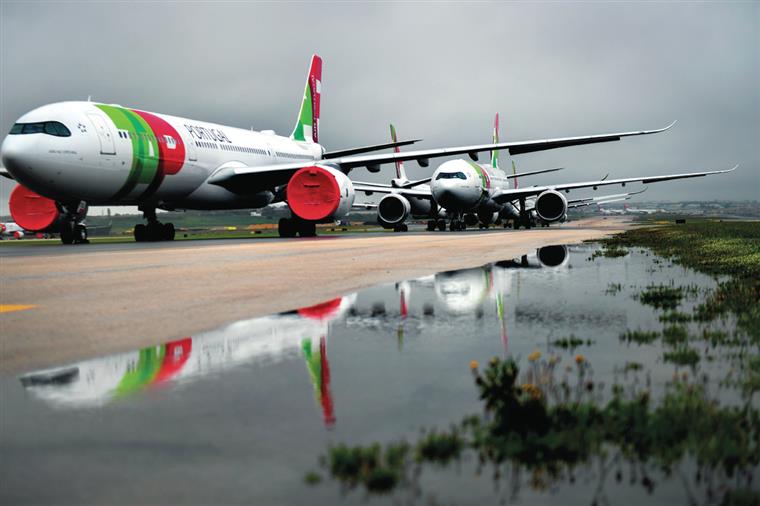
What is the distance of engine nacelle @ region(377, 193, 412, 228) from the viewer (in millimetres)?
38156

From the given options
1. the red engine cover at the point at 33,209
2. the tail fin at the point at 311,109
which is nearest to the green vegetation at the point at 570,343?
the red engine cover at the point at 33,209

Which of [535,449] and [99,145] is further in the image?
[99,145]

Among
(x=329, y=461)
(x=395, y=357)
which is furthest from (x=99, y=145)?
(x=329, y=461)

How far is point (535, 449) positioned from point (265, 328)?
3.19 metres

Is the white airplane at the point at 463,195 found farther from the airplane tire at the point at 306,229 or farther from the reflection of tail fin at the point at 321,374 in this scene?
the reflection of tail fin at the point at 321,374

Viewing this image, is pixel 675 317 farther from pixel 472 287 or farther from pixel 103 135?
pixel 103 135

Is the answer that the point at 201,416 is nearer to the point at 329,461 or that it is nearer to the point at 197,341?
the point at 329,461

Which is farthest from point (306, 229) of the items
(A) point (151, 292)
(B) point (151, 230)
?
(A) point (151, 292)

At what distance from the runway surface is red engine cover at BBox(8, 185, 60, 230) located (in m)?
10.2

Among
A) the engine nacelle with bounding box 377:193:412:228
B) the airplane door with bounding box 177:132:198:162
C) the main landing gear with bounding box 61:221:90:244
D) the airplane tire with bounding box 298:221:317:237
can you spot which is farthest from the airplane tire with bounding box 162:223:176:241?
the engine nacelle with bounding box 377:193:412:228

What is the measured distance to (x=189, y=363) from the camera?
4156 mm

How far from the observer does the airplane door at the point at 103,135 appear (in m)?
19.7

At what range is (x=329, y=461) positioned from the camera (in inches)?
98.0

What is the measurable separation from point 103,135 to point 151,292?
536 inches
